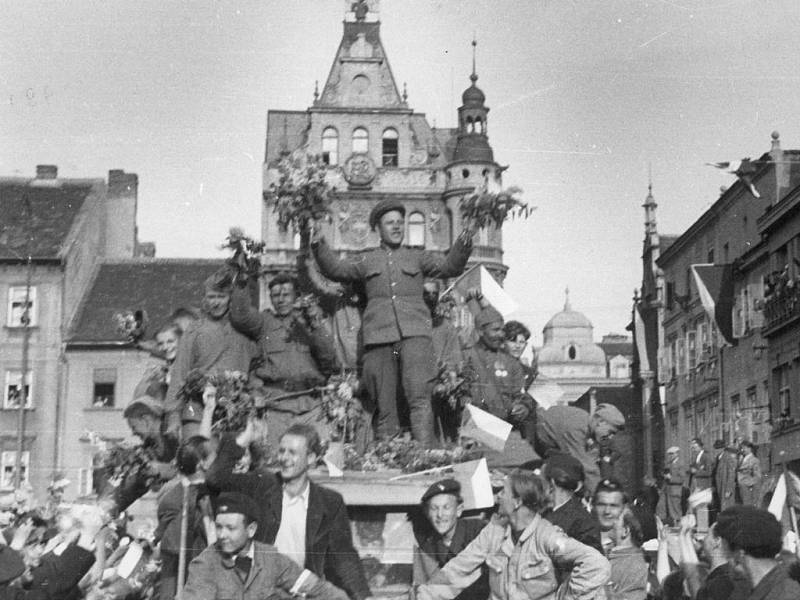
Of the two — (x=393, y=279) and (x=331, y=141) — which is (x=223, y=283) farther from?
(x=331, y=141)

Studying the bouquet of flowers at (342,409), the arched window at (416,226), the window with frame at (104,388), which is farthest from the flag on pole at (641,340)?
the bouquet of flowers at (342,409)

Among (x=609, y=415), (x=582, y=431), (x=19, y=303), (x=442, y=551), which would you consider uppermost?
(x=19, y=303)

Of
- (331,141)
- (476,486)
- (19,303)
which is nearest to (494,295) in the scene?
(476,486)

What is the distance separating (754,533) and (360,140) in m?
58.0

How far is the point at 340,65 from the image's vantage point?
205 ft

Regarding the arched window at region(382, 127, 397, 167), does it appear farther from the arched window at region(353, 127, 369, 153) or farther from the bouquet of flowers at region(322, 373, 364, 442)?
the bouquet of flowers at region(322, 373, 364, 442)

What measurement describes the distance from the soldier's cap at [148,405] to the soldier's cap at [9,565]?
5.02 m

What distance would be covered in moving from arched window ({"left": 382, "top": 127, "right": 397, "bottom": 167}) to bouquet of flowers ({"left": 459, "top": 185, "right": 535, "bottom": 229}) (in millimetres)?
52283

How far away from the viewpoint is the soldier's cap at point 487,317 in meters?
12.4

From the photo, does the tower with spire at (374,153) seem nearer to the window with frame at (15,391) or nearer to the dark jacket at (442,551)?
the window with frame at (15,391)

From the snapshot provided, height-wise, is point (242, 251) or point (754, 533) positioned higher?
point (242, 251)

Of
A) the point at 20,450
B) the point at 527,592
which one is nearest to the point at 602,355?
the point at 20,450

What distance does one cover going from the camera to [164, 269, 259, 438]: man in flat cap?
1140cm

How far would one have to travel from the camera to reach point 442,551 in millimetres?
8258
